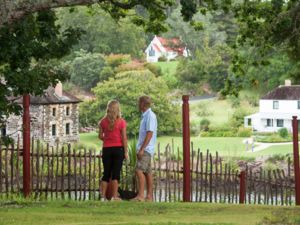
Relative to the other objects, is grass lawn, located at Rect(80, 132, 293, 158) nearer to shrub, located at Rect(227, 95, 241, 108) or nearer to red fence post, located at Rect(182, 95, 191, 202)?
shrub, located at Rect(227, 95, 241, 108)

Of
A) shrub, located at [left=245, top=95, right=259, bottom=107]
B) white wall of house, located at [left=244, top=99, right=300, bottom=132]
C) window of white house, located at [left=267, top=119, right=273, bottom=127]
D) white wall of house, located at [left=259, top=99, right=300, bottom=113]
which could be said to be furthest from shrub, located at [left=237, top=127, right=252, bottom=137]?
shrub, located at [left=245, top=95, right=259, bottom=107]

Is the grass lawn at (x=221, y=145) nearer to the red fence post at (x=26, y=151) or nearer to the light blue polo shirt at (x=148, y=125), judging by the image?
the red fence post at (x=26, y=151)

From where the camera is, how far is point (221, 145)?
215 ft

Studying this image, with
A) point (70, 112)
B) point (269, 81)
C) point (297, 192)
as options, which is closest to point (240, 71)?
point (297, 192)

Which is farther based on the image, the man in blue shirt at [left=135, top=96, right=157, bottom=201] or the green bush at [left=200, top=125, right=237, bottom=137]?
the green bush at [left=200, top=125, right=237, bottom=137]

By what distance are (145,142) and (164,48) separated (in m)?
89.0

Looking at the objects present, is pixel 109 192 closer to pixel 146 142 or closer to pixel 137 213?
pixel 146 142

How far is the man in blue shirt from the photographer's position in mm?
14234

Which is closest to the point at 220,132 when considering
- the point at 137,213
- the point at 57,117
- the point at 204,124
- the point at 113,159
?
the point at 204,124

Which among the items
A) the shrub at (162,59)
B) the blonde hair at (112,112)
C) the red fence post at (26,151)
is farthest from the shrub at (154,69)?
the blonde hair at (112,112)

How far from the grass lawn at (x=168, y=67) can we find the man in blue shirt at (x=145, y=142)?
74083mm

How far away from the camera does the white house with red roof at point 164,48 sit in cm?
10181

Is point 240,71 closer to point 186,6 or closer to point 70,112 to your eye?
point 186,6

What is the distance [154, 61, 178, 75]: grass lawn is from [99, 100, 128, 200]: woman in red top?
74366mm
